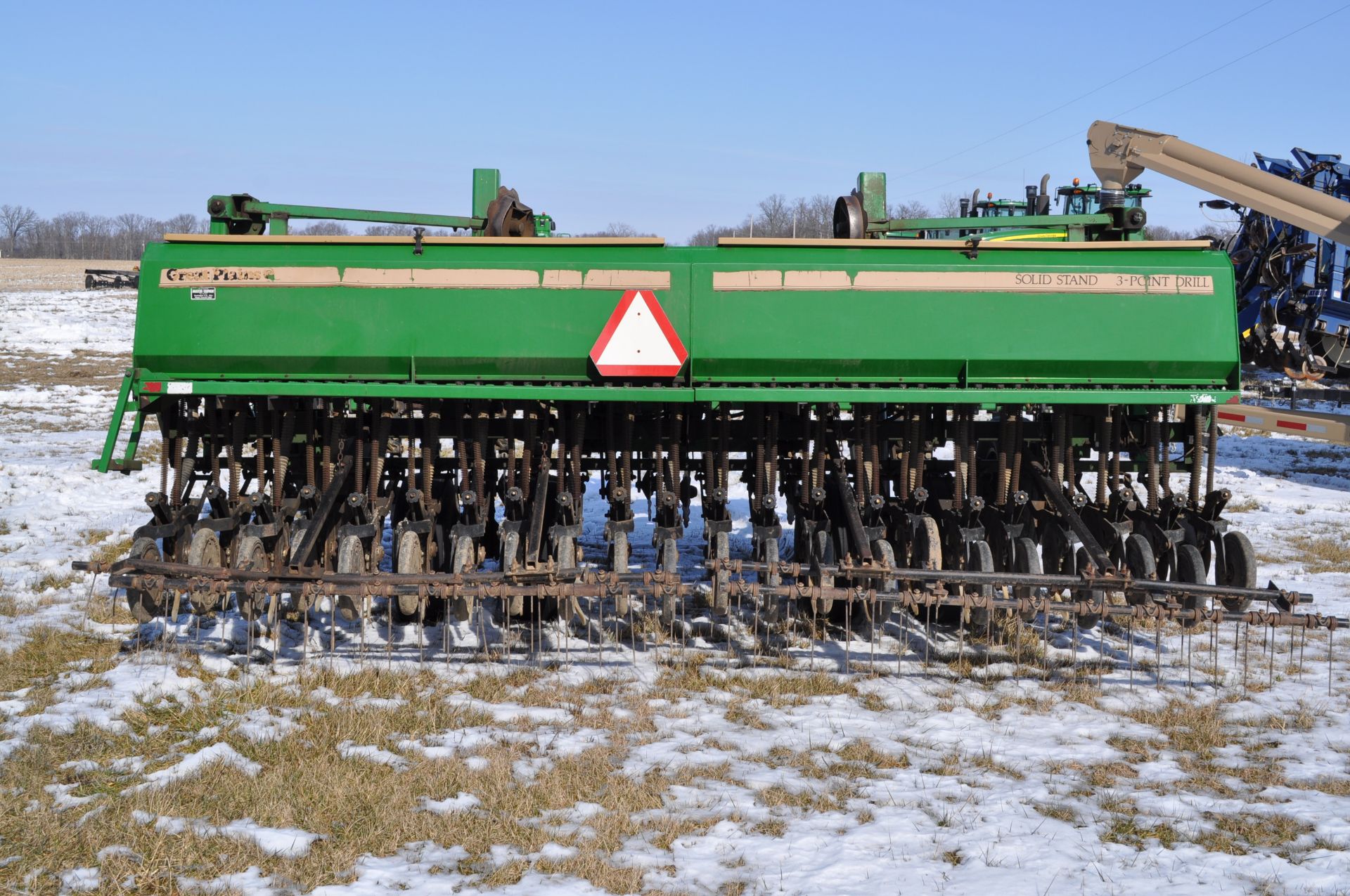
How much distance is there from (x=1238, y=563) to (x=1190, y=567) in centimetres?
28

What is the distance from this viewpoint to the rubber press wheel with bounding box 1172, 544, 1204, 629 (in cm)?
677

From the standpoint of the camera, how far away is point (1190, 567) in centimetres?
687

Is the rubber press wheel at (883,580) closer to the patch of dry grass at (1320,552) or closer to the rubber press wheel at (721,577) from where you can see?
the rubber press wheel at (721,577)

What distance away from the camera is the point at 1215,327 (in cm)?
680

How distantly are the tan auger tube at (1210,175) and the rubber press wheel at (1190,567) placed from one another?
225 inches

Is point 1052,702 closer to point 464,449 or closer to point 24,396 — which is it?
point 464,449

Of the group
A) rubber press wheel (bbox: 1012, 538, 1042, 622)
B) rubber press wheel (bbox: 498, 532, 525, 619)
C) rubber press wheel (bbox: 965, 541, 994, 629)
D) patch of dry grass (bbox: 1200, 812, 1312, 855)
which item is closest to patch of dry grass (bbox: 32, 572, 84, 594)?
rubber press wheel (bbox: 498, 532, 525, 619)

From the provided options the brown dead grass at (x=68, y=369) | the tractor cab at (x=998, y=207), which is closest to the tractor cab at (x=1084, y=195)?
the tractor cab at (x=998, y=207)

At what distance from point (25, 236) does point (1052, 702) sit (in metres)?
142

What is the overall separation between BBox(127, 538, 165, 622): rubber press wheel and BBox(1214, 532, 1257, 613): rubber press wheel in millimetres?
6488

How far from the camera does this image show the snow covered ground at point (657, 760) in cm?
421

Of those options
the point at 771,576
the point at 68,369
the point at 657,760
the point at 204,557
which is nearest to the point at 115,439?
the point at 204,557

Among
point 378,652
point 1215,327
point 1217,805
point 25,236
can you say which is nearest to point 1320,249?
point 1215,327

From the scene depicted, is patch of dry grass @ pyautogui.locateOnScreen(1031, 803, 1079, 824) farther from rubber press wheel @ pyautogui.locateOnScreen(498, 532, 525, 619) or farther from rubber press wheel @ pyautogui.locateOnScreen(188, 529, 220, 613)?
rubber press wheel @ pyautogui.locateOnScreen(188, 529, 220, 613)
